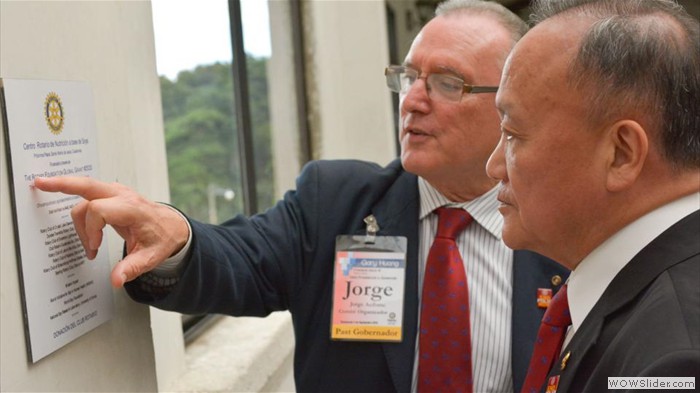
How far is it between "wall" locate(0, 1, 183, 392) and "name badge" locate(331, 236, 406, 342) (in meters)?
0.51

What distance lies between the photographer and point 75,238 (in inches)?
55.1

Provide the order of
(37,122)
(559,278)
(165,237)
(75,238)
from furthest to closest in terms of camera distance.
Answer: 1. (559,278)
2. (165,237)
3. (75,238)
4. (37,122)

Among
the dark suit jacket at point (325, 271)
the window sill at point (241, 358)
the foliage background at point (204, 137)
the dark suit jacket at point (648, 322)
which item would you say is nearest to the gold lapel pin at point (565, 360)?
the dark suit jacket at point (648, 322)

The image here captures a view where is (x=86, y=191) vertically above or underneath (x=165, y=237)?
above

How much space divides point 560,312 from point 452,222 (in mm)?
607

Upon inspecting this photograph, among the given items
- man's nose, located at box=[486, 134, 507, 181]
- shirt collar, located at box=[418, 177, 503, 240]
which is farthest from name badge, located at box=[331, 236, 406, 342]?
man's nose, located at box=[486, 134, 507, 181]

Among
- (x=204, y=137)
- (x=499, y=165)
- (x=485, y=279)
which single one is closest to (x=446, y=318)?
(x=485, y=279)

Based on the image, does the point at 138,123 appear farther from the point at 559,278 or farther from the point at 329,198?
the point at 559,278

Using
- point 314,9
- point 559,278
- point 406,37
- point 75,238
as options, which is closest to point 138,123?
point 75,238

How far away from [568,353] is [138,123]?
1267 mm

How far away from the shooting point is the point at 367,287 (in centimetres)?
201

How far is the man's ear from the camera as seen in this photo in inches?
43.8

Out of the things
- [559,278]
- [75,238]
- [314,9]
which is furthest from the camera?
[314,9]

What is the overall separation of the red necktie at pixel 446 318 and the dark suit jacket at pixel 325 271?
0.04m
